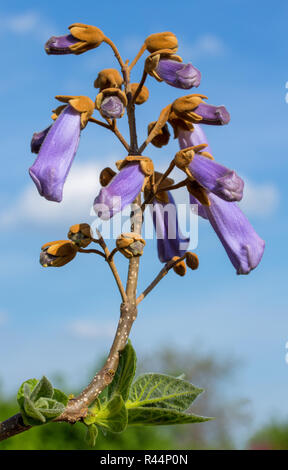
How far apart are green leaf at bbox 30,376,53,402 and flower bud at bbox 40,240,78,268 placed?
0.38 meters

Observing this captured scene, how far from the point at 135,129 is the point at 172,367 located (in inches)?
455

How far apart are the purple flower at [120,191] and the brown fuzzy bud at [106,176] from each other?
133 mm

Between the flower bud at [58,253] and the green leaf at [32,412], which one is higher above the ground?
the flower bud at [58,253]

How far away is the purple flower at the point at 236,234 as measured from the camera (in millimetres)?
1958

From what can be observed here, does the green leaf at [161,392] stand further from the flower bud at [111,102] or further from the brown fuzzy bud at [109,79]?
the brown fuzzy bud at [109,79]

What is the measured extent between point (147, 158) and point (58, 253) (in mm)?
385

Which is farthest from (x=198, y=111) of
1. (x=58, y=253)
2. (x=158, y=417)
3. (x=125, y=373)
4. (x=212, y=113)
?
(x=158, y=417)

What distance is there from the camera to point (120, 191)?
1830 mm

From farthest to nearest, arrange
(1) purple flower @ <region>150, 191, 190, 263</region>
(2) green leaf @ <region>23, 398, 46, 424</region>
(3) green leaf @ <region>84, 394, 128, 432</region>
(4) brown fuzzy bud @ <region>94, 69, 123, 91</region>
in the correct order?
(1) purple flower @ <region>150, 191, 190, 263</region> < (4) brown fuzzy bud @ <region>94, 69, 123, 91</region> < (3) green leaf @ <region>84, 394, 128, 432</region> < (2) green leaf @ <region>23, 398, 46, 424</region>

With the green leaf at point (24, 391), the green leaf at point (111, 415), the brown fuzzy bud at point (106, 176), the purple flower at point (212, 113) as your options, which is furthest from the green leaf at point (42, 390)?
the purple flower at point (212, 113)

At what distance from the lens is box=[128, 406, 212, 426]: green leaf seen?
179 cm

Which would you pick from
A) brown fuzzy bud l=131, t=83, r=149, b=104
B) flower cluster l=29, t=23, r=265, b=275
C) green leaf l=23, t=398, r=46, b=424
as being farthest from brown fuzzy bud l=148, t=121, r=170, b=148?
green leaf l=23, t=398, r=46, b=424

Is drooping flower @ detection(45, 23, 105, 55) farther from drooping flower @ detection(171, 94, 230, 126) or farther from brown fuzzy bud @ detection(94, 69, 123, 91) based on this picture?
drooping flower @ detection(171, 94, 230, 126)
